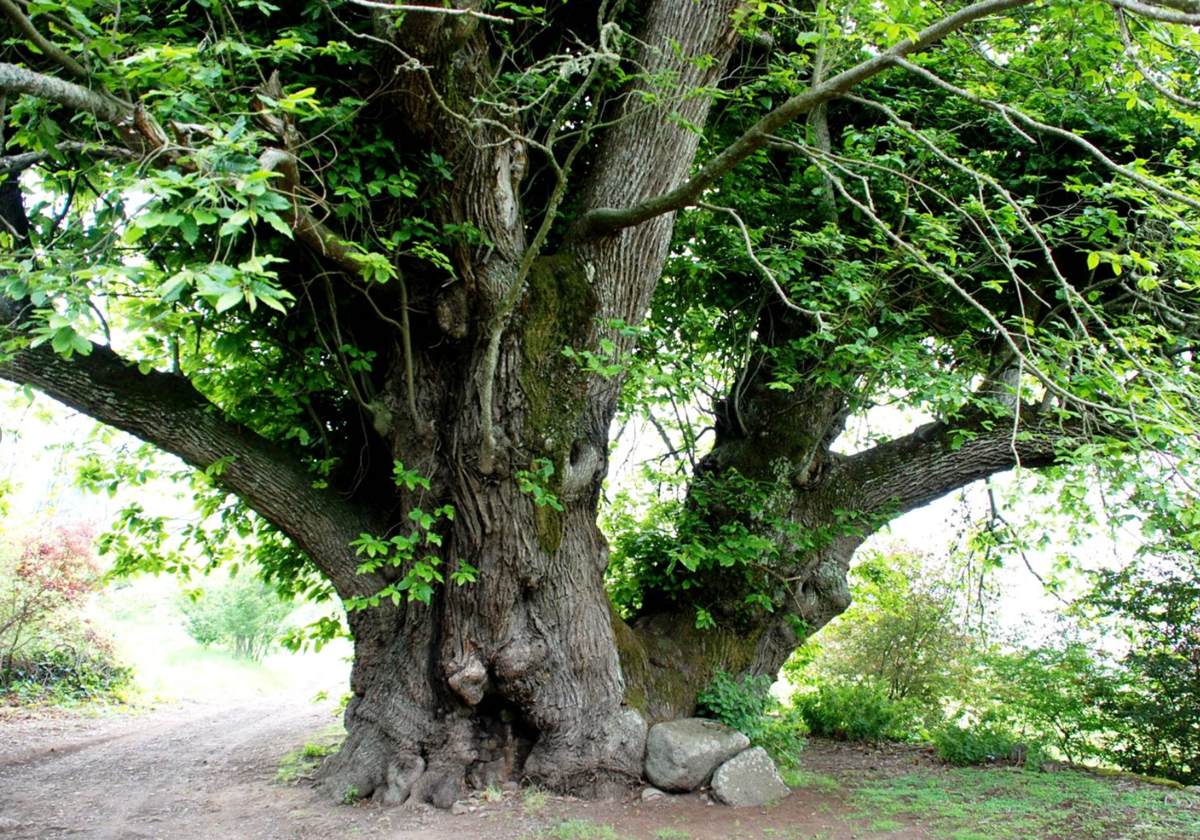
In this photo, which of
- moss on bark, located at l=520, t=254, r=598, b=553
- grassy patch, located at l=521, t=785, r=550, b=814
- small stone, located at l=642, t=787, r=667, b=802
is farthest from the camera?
small stone, located at l=642, t=787, r=667, b=802

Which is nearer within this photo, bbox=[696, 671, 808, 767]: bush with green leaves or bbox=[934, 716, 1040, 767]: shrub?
bbox=[696, 671, 808, 767]: bush with green leaves

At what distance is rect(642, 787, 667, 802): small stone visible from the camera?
588 centimetres

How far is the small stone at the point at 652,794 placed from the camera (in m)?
5.88

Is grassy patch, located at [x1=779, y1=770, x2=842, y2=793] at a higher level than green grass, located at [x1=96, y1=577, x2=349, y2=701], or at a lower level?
higher

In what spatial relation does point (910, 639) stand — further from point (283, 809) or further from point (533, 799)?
point (283, 809)

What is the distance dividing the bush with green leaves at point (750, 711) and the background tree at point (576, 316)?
0.21m

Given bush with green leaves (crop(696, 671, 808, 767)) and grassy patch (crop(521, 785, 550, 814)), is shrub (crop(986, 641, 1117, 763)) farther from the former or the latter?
grassy patch (crop(521, 785, 550, 814))

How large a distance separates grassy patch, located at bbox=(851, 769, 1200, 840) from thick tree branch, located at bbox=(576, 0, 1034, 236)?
14.2 feet

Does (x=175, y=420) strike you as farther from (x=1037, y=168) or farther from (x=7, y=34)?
(x=1037, y=168)

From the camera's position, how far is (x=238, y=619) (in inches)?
639

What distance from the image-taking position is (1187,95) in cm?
634

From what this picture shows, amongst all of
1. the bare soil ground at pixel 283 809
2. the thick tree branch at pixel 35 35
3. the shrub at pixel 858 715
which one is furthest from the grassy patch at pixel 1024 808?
the thick tree branch at pixel 35 35

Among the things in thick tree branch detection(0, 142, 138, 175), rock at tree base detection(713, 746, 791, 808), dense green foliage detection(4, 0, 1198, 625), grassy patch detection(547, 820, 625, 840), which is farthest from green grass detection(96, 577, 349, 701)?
thick tree branch detection(0, 142, 138, 175)

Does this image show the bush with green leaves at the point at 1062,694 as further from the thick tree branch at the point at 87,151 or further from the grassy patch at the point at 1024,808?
the thick tree branch at the point at 87,151
